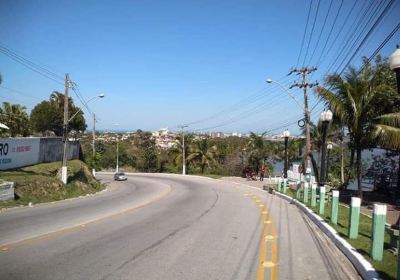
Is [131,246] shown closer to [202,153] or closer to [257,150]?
[257,150]

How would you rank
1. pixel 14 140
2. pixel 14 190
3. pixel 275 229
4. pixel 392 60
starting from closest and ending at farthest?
pixel 392 60 < pixel 275 229 < pixel 14 190 < pixel 14 140

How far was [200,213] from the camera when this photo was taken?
19219 millimetres

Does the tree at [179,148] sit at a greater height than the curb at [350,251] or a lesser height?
greater

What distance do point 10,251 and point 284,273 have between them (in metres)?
5.84

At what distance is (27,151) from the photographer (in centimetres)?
3356

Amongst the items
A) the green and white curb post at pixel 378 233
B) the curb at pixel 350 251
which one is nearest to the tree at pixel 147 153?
the curb at pixel 350 251

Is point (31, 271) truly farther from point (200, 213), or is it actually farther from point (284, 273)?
point (200, 213)

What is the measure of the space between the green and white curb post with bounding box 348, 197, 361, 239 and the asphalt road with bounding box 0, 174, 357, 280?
0.73 m

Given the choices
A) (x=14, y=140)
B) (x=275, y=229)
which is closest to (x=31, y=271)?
(x=275, y=229)

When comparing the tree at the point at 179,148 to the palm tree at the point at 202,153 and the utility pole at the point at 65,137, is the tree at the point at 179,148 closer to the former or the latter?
Result: the palm tree at the point at 202,153

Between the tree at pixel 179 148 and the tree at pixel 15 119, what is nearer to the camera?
the tree at pixel 15 119

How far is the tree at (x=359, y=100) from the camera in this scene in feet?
78.0

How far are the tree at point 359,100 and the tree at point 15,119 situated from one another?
33.8 m

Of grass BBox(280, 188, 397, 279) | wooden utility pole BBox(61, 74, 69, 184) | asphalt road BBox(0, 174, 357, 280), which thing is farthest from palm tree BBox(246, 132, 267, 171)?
grass BBox(280, 188, 397, 279)
